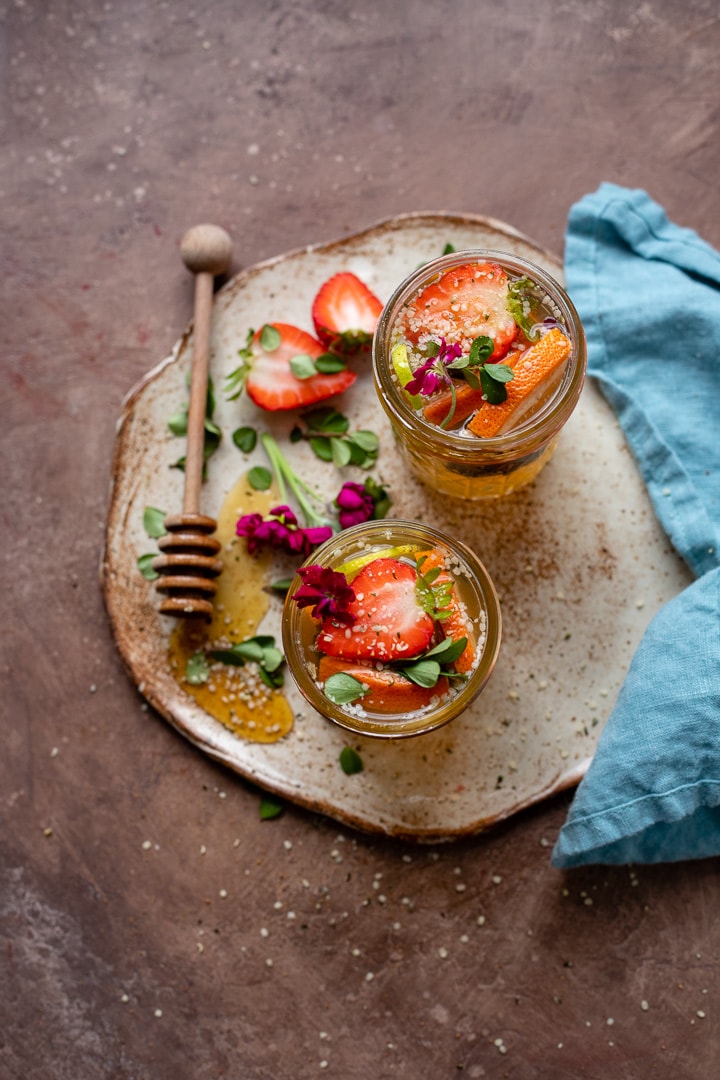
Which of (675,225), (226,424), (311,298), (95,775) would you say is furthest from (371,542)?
(675,225)

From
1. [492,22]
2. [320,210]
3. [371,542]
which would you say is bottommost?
[371,542]

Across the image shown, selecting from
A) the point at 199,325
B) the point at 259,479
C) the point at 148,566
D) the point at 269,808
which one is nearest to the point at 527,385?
the point at 259,479

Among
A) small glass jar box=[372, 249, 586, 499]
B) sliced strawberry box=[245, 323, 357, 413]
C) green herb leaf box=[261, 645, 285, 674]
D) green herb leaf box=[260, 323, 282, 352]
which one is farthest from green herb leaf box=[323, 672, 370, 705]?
green herb leaf box=[260, 323, 282, 352]

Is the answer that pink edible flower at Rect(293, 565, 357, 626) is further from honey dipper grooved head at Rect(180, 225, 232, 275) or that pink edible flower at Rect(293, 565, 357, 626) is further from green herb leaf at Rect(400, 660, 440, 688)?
honey dipper grooved head at Rect(180, 225, 232, 275)

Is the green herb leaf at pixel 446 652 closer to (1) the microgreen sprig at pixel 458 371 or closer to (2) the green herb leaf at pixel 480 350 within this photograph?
(1) the microgreen sprig at pixel 458 371

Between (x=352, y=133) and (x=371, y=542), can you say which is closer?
(x=371, y=542)

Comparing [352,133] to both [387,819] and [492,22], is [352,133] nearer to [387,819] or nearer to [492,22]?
[492,22]

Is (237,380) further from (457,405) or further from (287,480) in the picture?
(457,405)
